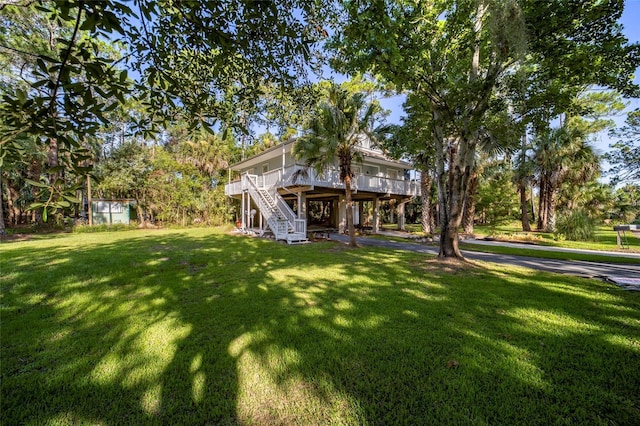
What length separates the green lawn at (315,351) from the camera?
7.45 feet

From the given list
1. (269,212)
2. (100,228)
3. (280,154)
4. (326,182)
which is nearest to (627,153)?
(326,182)

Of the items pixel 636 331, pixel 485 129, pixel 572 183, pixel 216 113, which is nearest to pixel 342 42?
pixel 216 113

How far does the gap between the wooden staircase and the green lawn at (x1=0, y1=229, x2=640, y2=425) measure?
720 cm

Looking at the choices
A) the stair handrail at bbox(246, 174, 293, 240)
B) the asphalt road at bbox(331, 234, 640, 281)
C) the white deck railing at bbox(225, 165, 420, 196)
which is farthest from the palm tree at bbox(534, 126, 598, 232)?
the stair handrail at bbox(246, 174, 293, 240)

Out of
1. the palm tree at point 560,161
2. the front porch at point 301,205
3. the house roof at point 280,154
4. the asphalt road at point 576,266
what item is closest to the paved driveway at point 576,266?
the asphalt road at point 576,266

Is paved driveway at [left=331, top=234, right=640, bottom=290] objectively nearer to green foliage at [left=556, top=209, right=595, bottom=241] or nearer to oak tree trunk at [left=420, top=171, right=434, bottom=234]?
green foliage at [left=556, top=209, right=595, bottom=241]

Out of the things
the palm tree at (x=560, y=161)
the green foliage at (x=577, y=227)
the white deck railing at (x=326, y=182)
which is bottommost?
the green foliage at (x=577, y=227)

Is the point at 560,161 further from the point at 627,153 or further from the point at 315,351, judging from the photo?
the point at 315,351

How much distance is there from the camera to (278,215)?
14.3 m

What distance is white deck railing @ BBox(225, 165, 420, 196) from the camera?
13891 millimetres

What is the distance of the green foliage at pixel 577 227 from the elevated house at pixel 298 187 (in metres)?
8.48

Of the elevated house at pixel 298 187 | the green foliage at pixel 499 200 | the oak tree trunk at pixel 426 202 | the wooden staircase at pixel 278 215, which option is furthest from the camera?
the green foliage at pixel 499 200

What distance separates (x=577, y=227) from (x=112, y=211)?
1232 inches

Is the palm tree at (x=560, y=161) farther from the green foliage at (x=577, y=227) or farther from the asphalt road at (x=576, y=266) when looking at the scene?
the asphalt road at (x=576, y=266)
